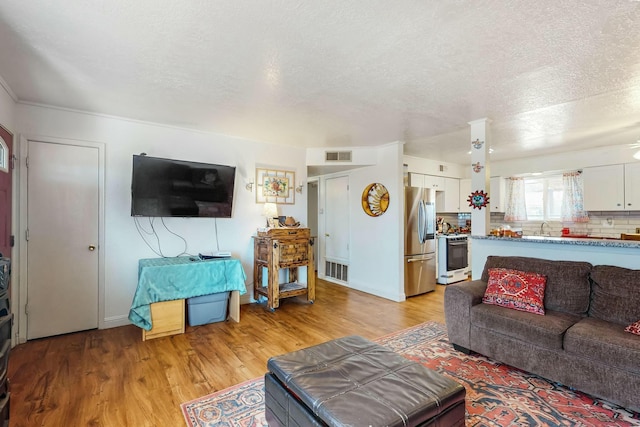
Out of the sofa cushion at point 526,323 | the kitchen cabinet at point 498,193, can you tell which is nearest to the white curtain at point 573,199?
the kitchen cabinet at point 498,193

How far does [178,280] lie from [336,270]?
10.4ft

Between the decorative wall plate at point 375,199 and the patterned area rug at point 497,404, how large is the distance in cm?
258

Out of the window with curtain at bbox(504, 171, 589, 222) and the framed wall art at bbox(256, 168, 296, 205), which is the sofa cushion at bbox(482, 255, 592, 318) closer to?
the framed wall art at bbox(256, 168, 296, 205)

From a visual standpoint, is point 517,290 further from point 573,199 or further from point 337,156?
point 573,199

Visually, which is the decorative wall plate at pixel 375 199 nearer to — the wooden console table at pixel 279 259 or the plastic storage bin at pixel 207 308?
the wooden console table at pixel 279 259

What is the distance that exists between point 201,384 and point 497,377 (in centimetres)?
230

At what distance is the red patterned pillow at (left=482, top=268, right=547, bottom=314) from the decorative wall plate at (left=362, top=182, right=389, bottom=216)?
2133 millimetres

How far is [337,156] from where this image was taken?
491cm

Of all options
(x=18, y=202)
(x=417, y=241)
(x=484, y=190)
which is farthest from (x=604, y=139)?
(x=18, y=202)

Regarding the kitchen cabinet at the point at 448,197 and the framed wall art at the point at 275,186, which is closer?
the framed wall art at the point at 275,186

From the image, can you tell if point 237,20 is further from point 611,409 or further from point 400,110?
point 611,409

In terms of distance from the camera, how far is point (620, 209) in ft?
15.1

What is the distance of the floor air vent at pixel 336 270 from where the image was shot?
5531 millimetres

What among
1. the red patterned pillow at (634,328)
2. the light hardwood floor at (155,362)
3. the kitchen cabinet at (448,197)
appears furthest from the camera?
the kitchen cabinet at (448,197)
